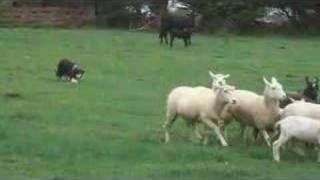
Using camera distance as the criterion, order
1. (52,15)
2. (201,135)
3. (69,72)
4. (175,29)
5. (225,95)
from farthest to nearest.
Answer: (52,15), (175,29), (69,72), (201,135), (225,95)

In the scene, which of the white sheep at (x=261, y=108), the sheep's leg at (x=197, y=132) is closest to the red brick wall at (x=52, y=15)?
the sheep's leg at (x=197, y=132)

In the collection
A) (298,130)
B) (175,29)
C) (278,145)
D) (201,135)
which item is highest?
(298,130)

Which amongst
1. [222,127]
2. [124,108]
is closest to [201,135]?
[222,127]

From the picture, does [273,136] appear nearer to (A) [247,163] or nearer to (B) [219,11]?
(A) [247,163]

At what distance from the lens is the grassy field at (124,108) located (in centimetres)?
1245

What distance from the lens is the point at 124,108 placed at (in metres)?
18.8

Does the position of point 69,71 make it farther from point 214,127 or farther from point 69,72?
point 214,127

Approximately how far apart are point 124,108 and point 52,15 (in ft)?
108

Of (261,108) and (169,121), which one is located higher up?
(261,108)

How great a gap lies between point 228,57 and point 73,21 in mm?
21461

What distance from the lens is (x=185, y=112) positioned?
14953mm

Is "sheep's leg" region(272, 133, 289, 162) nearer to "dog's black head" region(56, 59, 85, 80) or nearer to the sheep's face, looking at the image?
the sheep's face

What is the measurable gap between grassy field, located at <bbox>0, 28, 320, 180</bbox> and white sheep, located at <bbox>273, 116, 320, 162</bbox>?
1.01 feet

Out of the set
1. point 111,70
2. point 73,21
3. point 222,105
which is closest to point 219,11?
point 73,21
